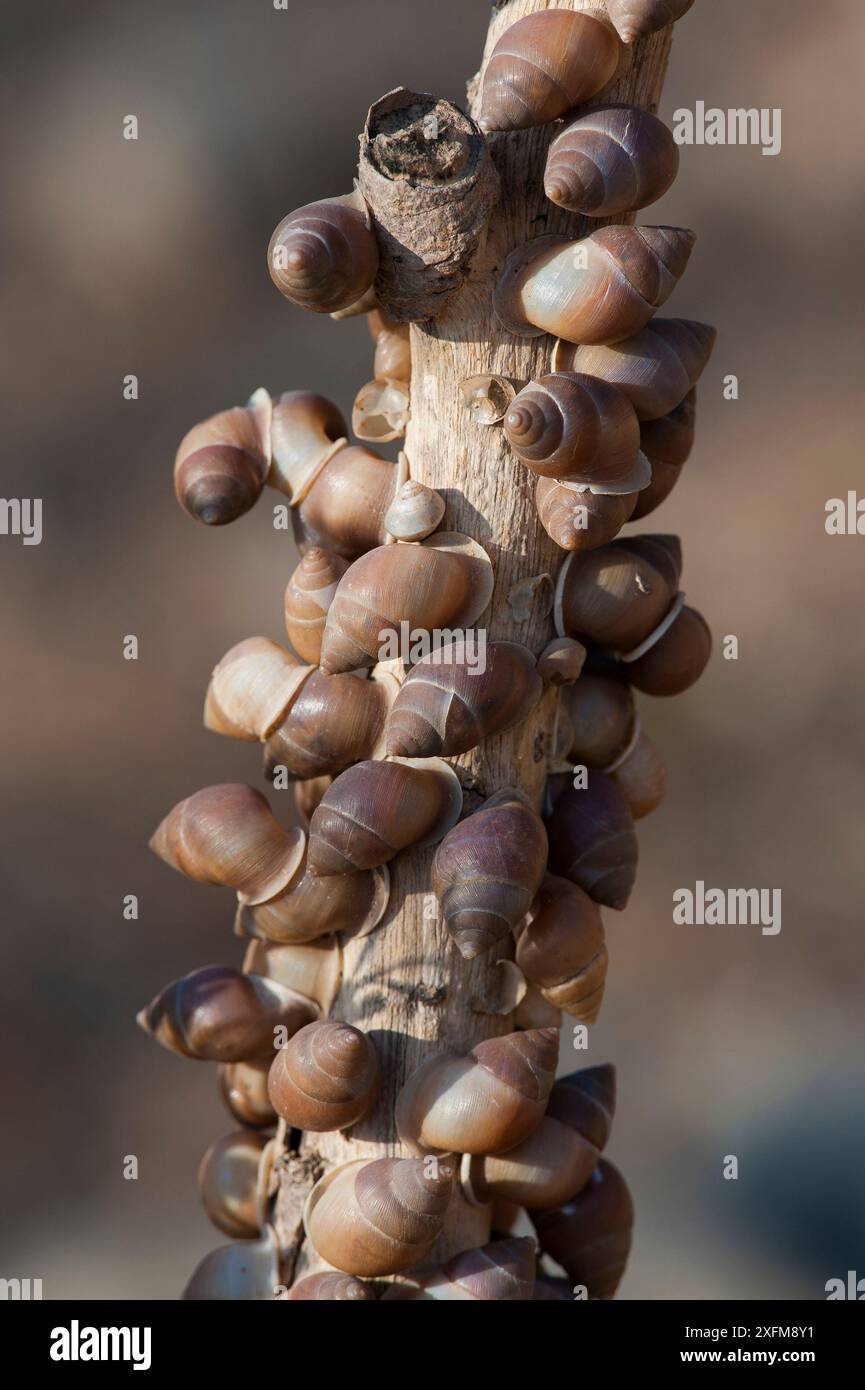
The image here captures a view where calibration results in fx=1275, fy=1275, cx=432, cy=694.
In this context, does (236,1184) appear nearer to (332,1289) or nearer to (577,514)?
(332,1289)

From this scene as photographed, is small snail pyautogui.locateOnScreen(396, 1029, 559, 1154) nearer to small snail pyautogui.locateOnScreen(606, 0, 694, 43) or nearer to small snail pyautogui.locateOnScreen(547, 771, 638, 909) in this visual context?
small snail pyautogui.locateOnScreen(547, 771, 638, 909)

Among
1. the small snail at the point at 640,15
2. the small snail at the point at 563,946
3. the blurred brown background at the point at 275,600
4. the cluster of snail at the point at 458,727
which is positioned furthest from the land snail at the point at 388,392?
the blurred brown background at the point at 275,600

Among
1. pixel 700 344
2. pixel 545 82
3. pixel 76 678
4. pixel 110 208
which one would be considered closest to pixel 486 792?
pixel 700 344

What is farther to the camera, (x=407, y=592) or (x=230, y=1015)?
(x=230, y=1015)

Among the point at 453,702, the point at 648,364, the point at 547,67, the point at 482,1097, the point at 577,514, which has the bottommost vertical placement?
the point at 482,1097

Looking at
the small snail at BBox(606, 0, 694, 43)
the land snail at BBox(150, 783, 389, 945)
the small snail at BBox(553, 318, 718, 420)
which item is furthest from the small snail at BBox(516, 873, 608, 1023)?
the small snail at BBox(606, 0, 694, 43)

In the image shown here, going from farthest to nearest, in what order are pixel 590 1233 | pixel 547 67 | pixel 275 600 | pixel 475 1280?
pixel 275 600 < pixel 590 1233 < pixel 475 1280 < pixel 547 67

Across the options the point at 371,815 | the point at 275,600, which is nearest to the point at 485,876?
the point at 371,815
